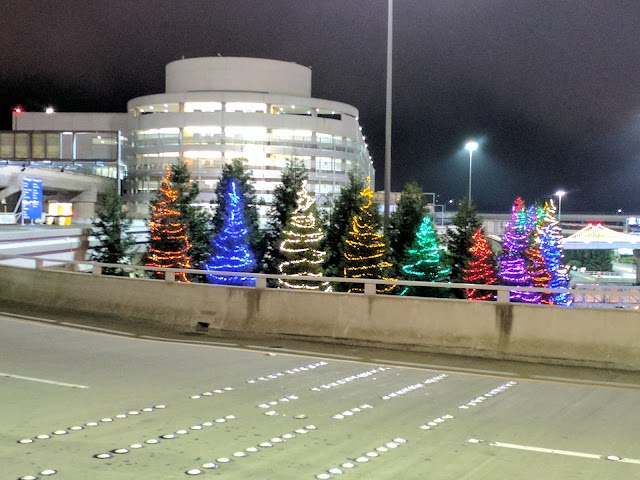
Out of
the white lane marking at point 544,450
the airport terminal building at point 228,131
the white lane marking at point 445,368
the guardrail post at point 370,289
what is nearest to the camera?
the white lane marking at point 544,450

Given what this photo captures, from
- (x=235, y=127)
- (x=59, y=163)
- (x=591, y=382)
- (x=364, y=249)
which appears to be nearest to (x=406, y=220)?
(x=364, y=249)

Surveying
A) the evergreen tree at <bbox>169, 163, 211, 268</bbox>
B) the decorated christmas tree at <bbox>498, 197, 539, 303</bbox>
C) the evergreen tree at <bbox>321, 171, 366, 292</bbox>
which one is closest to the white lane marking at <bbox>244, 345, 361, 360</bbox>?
the evergreen tree at <bbox>321, 171, 366, 292</bbox>

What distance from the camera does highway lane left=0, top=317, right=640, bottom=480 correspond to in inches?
256

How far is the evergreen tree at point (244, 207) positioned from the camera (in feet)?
141

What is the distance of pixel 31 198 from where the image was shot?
165 feet

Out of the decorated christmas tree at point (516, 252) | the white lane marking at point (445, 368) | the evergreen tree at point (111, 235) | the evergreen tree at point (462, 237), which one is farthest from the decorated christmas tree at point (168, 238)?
the white lane marking at point (445, 368)

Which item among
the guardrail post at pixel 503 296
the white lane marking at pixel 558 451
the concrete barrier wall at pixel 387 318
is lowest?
the white lane marking at pixel 558 451

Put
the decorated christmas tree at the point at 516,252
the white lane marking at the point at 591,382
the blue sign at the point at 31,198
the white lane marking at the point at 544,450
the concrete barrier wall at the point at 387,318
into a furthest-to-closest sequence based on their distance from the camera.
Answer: the blue sign at the point at 31,198, the decorated christmas tree at the point at 516,252, the concrete barrier wall at the point at 387,318, the white lane marking at the point at 591,382, the white lane marking at the point at 544,450

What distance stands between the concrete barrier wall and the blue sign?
35.7 m

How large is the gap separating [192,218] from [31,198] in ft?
40.8

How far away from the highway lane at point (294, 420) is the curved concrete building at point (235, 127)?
3531 inches

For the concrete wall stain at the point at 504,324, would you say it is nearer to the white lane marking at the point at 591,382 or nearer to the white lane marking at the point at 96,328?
the white lane marking at the point at 591,382

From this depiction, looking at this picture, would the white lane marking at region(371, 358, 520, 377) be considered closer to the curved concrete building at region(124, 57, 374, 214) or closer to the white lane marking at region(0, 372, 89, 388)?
the white lane marking at region(0, 372, 89, 388)

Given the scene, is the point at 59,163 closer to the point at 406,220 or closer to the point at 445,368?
the point at 406,220
